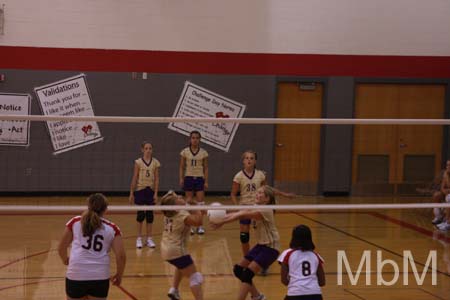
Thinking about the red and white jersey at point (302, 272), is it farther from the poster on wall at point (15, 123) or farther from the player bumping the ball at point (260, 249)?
the poster on wall at point (15, 123)

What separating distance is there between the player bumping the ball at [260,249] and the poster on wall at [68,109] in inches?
319

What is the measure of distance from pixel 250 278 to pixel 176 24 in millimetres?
9473

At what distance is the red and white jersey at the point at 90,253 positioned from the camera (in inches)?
270

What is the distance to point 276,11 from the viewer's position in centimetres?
1716

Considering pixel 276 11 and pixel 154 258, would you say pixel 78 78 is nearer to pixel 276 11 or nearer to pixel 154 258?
pixel 276 11

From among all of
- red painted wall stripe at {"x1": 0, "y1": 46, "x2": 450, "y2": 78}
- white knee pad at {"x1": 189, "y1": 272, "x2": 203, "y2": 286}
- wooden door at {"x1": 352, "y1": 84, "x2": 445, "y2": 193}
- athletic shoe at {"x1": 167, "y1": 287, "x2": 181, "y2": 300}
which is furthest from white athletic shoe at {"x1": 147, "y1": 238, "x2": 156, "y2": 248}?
wooden door at {"x1": 352, "y1": 84, "x2": 445, "y2": 193}

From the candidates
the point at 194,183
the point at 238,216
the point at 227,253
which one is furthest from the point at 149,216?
the point at 238,216

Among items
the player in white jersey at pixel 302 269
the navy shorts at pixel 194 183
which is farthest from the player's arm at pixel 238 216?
the navy shorts at pixel 194 183

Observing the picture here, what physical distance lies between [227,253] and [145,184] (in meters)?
1.70

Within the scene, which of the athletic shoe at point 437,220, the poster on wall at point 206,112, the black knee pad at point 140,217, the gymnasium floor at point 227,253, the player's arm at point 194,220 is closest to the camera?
the player's arm at point 194,220

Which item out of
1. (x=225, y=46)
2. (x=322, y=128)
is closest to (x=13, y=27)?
(x=225, y=46)

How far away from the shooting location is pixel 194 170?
13.1 metres

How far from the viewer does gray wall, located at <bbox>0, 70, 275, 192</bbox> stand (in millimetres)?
15922

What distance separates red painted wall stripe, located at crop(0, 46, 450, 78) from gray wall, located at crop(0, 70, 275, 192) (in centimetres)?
18
